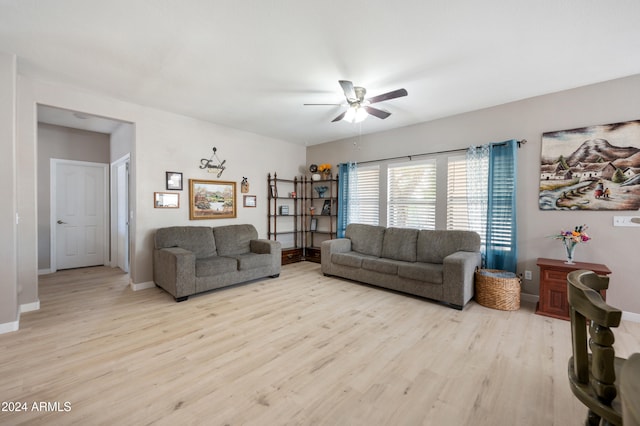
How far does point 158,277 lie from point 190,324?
4.93 feet

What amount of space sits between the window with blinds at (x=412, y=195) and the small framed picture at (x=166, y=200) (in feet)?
12.2

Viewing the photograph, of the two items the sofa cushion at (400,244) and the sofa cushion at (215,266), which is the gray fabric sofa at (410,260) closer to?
the sofa cushion at (400,244)

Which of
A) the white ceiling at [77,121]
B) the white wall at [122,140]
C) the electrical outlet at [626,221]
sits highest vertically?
the white ceiling at [77,121]

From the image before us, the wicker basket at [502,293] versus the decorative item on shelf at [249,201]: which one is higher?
the decorative item on shelf at [249,201]

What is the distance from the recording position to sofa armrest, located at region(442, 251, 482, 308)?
10.7 ft

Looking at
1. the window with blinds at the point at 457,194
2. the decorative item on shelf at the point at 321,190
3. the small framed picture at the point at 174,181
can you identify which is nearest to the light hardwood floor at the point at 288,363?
the window with blinds at the point at 457,194

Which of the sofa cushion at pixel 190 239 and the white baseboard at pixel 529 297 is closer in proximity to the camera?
the white baseboard at pixel 529 297

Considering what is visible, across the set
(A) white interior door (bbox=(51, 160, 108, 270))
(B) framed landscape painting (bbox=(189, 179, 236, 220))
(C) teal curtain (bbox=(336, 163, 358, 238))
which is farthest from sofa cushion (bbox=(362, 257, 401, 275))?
(A) white interior door (bbox=(51, 160, 108, 270))

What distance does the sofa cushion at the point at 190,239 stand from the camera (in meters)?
4.04

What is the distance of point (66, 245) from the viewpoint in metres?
5.28

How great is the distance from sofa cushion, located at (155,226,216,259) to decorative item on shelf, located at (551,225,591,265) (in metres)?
4.79

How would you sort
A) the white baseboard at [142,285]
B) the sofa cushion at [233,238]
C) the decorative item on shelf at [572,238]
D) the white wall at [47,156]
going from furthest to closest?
the white wall at [47,156] < the sofa cushion at [233,238] < the white baseboard at [142,285] < the decorative item on shelf at [572,238]

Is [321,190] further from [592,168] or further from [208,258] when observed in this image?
[592,168]

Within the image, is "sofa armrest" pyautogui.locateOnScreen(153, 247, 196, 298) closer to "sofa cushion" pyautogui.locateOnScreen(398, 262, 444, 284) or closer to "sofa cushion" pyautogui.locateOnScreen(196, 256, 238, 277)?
"sofa cushion" pyautogui.locateOnScreen(196, 256, 238, 277)
